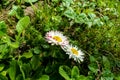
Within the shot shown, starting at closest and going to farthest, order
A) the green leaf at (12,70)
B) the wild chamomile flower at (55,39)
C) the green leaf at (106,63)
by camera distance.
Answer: the green leaf at (12,70)
the wild chamomile flower at (55,39)
the green leaf at (106,63)

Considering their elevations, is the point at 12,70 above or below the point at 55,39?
below

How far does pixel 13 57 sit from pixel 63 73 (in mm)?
391

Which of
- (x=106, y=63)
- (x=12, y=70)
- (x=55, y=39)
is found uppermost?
(x=55, y=39)

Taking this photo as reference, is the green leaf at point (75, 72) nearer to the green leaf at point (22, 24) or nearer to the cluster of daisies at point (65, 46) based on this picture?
the cluster of daisies at point (65, 46)

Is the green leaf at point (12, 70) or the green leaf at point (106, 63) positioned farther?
the green leaf at point (106, 63)

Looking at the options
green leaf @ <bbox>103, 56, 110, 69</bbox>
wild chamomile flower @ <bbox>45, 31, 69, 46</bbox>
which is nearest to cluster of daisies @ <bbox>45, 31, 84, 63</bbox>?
wild chamomile flower @ <bbox>45, 31, 69, 46</bbox>

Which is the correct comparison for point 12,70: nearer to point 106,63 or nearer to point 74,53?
point 74,53

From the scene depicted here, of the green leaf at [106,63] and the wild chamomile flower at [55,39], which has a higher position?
the wild chamomile flower at [55,39]

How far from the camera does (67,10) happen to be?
2.81 meters

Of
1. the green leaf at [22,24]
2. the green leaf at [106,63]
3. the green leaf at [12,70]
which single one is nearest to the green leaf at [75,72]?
the green leaf at [106,63]

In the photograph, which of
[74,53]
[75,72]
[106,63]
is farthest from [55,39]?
[106,63]

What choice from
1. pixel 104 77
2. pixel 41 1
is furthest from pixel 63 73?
pixel 41 1

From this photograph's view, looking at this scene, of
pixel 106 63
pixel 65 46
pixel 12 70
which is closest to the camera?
pixel 12 70

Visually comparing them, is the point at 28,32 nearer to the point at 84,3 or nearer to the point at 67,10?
the point at 67,10
